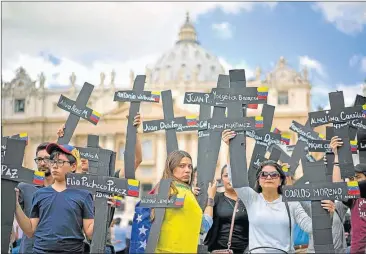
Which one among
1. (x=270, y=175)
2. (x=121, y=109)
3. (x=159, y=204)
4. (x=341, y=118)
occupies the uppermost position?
(x=121, y=109)

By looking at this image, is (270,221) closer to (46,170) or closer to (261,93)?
(261,93)

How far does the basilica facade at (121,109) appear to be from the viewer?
44.6 metres

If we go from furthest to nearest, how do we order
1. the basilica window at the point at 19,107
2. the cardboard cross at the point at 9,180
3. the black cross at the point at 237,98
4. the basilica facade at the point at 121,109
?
1. the basilica window at the point at 19,107
2. the basilica facade at the point at 121,109
3. the black cross at the point at 237,98
4. the cardboard cross at the point at 9,180

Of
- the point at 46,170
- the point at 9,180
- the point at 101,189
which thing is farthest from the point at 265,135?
the point at 9,180

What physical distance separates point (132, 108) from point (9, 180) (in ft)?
6.74

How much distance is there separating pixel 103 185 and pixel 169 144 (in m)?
1.86

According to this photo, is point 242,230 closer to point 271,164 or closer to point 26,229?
point 271,164

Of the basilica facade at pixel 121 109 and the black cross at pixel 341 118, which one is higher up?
the basilica facade at pixel 121 109

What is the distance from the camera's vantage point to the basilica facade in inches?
1756

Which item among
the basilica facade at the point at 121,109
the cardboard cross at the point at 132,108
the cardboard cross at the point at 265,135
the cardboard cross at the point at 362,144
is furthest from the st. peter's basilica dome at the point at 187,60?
the cardboard cross at the point at 362,144

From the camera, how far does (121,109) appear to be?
152 ft

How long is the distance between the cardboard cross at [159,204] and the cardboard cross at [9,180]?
0.87 m

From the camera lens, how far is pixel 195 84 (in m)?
45.9

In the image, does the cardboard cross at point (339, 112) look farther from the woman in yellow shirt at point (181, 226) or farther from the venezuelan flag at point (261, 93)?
the woman in yellow shirt at point (181, 226)
